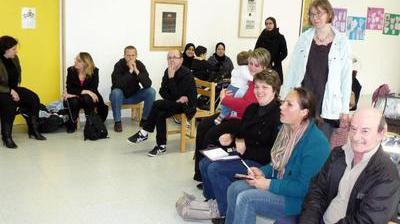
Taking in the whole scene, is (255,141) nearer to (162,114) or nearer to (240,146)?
(240,146)

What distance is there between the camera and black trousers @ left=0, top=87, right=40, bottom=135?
4.92 metres

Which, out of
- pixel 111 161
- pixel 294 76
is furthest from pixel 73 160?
pixel 294 76

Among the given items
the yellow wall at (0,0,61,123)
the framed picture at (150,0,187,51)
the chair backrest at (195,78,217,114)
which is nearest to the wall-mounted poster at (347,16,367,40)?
the framed picture at (150,0,187,51)

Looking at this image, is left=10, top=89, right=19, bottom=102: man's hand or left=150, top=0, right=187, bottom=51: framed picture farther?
left=150, top=0, right=187, bottom=51: framed picture

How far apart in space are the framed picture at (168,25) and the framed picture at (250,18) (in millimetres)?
1017

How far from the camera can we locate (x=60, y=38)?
5840 millimetres

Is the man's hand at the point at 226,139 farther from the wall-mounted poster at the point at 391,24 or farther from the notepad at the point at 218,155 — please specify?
the wall-mounted poster at the point at 391,24

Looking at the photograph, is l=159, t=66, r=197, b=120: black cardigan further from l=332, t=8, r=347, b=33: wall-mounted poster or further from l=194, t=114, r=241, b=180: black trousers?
l=332, t=8, r=347, b=33: wall-mounted poster

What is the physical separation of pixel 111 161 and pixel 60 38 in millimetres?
2097

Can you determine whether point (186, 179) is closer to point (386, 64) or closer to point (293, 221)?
point (293, 221)

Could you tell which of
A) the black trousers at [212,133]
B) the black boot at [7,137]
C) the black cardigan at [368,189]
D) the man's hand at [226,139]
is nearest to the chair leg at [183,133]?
the black trousers at [212,133]

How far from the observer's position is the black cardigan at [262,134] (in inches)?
123

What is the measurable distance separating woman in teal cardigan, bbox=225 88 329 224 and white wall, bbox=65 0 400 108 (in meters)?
3.82

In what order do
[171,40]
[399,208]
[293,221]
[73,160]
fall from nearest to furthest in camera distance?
[399,208] → [293,221] → [73,160] → [171,40]
